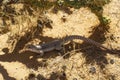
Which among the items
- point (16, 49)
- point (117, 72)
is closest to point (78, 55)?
point (117, 72)

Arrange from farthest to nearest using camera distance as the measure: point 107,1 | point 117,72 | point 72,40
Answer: point 107,1
point 72,40
point 117,72

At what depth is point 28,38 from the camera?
6414 mm

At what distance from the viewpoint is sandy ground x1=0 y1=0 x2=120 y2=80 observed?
5809mm

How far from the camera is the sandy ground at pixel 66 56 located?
5.81 metres

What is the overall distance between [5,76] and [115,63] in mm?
1908

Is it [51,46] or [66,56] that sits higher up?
[51,46]

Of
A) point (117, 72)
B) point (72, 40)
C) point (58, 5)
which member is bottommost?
point (117, 72)

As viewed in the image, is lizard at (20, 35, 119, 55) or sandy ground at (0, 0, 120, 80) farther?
lizard at (20, 35, 119, 55)

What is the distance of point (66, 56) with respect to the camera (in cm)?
603

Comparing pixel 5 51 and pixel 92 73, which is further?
pixel 5 51

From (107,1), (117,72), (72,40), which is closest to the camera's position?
(117,72)

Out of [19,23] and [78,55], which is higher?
[19,23]

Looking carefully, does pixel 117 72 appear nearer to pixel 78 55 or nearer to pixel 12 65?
pixel 78 55

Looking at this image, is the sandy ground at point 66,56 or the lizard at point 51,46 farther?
the lizard at point 51,46
